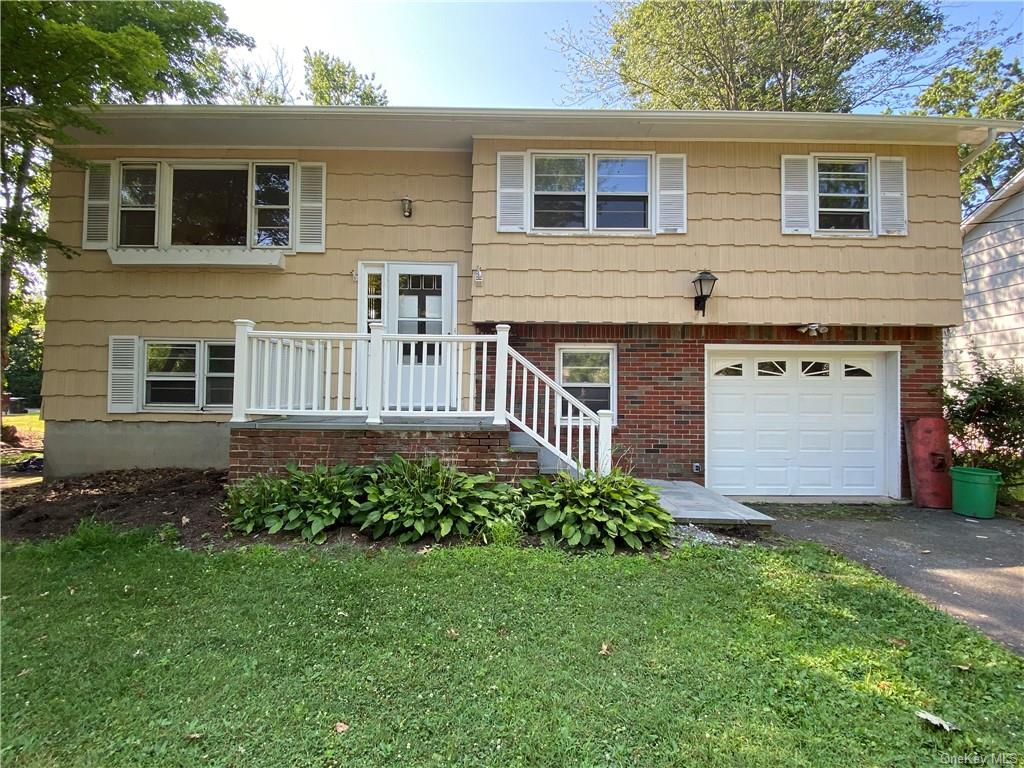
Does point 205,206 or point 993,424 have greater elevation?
point 205,206

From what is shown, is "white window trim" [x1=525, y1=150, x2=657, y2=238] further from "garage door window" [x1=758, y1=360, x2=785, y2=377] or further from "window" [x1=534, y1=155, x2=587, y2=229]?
"garage door window" [x1=758, y1=360, x2=785, y2=377]

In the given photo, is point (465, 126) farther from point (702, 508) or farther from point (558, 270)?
point (702, 508)

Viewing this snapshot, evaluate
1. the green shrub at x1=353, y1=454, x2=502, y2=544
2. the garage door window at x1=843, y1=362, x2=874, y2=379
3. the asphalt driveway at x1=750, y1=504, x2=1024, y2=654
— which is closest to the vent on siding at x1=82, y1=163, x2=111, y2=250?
the green shrub at x1=353, y1=454, x2=502, y2=544

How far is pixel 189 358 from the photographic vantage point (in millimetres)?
6355

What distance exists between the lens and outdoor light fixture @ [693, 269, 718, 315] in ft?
18.7

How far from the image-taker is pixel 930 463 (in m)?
5.91

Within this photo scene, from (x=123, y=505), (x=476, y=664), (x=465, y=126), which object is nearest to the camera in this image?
(x=476, y=664)

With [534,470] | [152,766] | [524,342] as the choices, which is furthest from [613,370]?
[152,766]

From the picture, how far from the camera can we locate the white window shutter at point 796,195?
6012mm

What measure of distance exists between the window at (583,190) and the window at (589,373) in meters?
1.67

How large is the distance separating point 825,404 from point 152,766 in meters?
7.43

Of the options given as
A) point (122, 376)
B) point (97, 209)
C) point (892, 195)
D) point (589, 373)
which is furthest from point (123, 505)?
point (892, 195)

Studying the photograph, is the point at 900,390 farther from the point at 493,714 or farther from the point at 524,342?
the point at 493,714

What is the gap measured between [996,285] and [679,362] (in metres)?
6.49
